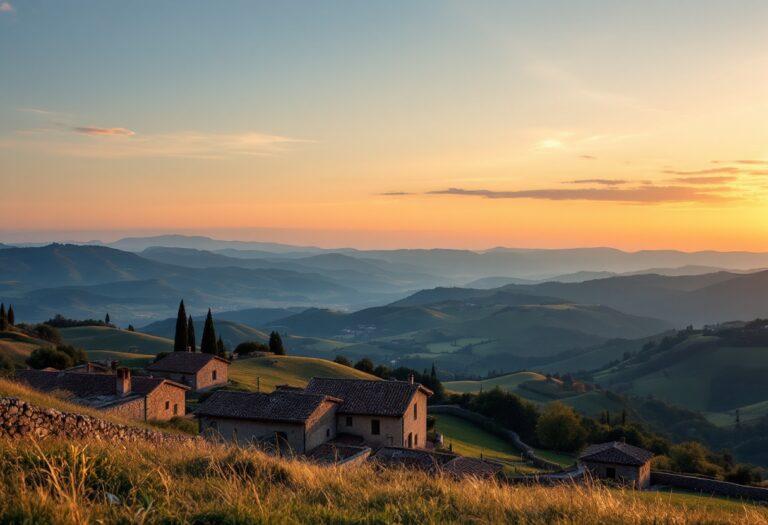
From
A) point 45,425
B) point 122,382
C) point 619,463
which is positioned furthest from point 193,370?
point 45,425

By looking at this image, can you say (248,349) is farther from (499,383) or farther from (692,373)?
(692,373)

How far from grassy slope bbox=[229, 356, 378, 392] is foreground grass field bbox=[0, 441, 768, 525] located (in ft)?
170

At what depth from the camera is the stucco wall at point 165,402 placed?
42938mm

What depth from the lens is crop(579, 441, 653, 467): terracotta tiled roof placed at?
40.3 m

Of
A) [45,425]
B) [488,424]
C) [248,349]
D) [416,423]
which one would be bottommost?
[488,424]

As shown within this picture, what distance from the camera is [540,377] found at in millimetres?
141625

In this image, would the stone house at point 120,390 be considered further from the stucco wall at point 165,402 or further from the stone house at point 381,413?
the stone house at point 381,413

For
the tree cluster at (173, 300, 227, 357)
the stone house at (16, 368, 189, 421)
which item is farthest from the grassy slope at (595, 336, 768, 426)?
the stone house at (16, 368, 189, 421)

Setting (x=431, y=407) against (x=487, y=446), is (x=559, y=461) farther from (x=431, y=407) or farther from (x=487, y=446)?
(x=431, y=407)

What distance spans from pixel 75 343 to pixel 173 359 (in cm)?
4620

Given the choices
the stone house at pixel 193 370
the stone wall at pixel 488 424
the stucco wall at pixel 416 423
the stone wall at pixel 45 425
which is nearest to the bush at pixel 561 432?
the stone wall at pixel 488 424

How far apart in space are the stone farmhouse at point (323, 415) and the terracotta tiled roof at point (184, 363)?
18.2m

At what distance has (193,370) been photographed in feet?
193

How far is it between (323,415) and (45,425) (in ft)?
91.5
